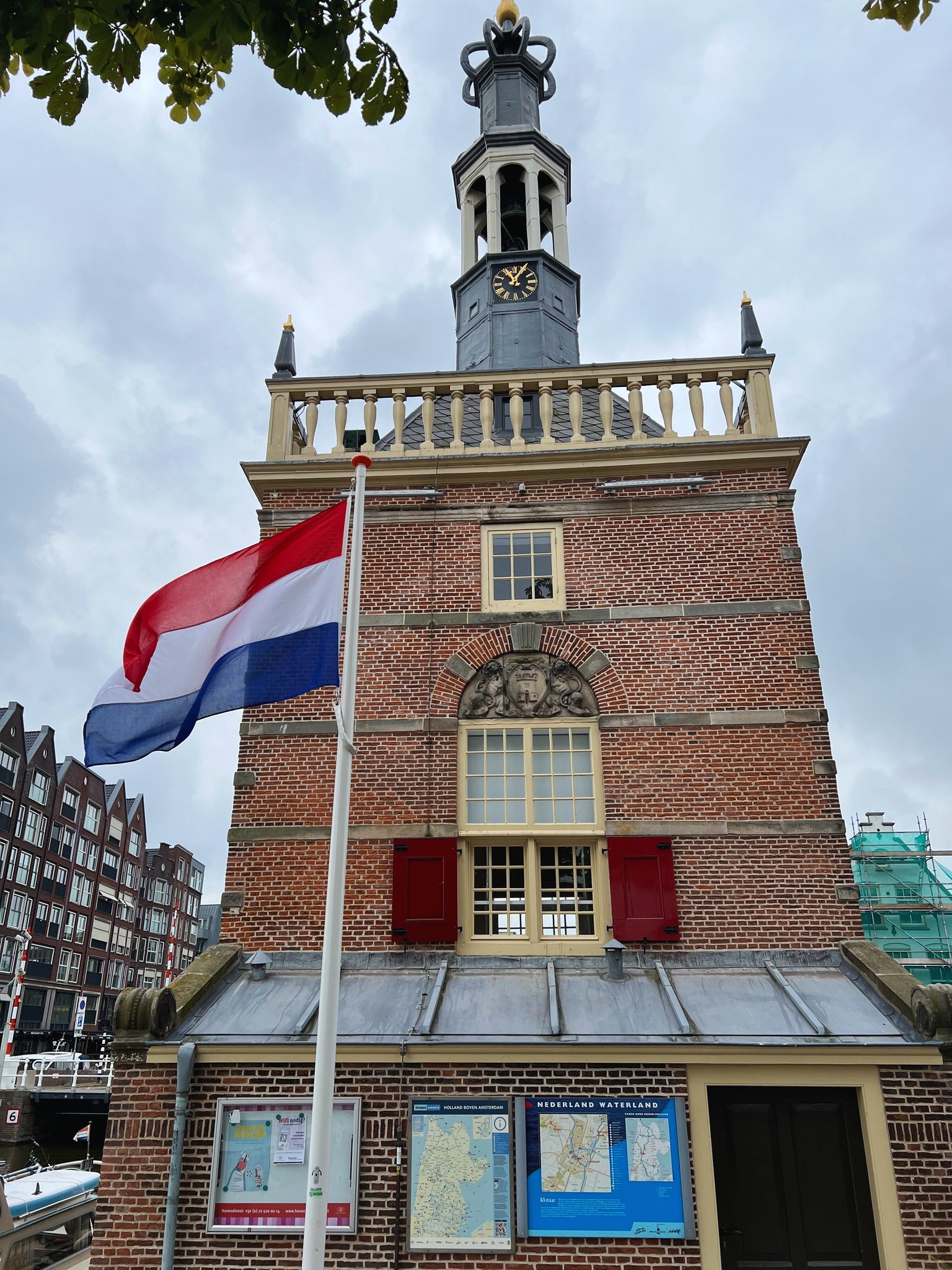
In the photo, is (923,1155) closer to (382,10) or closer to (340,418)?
(382,10)

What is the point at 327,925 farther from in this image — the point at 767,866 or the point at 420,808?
the point at 767,866

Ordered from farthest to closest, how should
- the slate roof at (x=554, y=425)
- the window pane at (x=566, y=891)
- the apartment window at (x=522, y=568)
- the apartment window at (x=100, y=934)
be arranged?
the apartment window at (x=100, y=934) → the slate roof at (x=554, y=425) → the apartment window at (x=522, y=568) → the window pane at (x=566, y=891)

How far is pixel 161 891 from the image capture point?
8275 centimetres

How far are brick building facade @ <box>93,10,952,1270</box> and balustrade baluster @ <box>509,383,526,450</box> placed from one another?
0.03 metres

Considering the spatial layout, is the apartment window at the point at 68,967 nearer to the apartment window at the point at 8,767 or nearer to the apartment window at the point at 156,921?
the apartment window at the point at 8,767

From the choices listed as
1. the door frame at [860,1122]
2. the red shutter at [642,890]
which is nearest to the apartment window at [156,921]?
the red shutter at [642,890]

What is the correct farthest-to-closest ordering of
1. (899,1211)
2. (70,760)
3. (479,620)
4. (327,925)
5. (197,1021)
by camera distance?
(70,760)
(479,620)
(197,1021)
(899,1211)
(327,925)

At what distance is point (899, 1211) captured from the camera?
28.1 feet

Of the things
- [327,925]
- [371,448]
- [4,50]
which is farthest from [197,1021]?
[4,50]

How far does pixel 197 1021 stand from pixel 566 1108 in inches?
148

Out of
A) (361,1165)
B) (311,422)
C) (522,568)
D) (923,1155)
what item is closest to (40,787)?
(311,422)

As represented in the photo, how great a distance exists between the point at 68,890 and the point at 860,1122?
6168 centimetres

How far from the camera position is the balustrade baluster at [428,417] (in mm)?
13164

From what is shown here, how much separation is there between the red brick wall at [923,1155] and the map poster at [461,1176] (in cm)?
351
